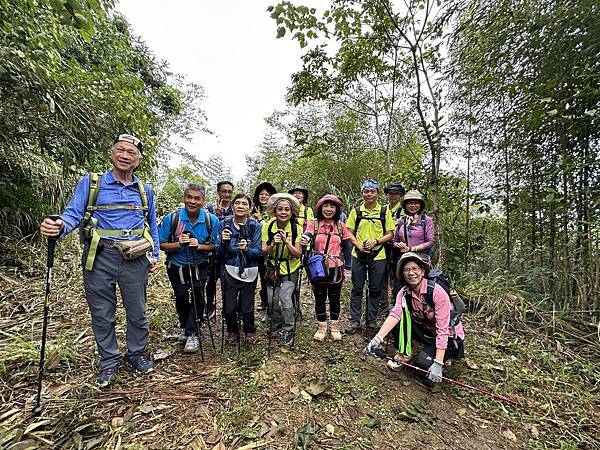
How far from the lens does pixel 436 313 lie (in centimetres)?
308

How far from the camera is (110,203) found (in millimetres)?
2762

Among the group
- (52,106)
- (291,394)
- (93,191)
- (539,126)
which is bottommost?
(291,394)

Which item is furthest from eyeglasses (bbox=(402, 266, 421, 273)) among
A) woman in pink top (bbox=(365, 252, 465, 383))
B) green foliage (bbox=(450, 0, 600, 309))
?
green foliage (bbox=(450, 0, 600, 309))

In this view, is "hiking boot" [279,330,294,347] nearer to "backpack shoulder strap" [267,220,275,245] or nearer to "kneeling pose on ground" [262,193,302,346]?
"kneeling pose on ground" [262,193,302,346]

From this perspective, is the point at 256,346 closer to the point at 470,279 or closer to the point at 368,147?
the point at 470,279

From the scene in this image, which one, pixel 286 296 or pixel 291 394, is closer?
pixel 291 394

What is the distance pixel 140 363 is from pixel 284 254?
1757 millimetres

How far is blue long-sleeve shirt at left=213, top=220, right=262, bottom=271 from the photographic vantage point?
11.4 feet

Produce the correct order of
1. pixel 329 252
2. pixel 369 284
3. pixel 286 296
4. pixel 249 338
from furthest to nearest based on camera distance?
pixel 369 284 < pixel 329 252 < pixel 249 338 < pixel 286 296

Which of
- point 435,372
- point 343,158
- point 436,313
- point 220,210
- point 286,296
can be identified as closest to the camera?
point 435,372

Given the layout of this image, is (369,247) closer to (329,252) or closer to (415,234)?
(329,252)

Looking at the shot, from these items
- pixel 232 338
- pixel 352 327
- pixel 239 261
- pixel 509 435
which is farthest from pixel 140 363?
pixel 509 435

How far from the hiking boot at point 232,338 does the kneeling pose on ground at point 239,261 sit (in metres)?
0.12

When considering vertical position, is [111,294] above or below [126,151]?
below
